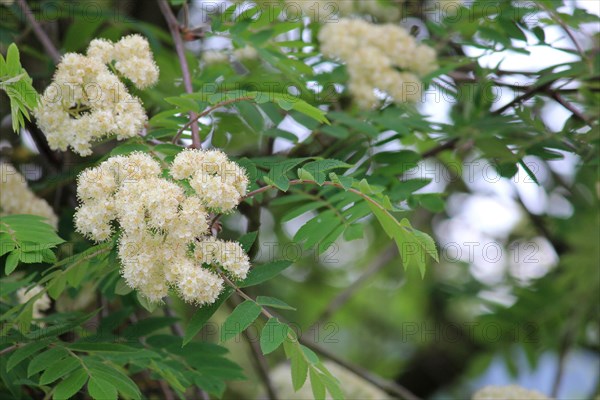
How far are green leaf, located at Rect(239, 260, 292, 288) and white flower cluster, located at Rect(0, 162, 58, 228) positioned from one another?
0.81 m

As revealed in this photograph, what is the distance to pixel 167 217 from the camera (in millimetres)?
1475

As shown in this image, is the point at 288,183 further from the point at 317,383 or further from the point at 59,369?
the point at 59,369

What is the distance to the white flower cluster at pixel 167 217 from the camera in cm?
150

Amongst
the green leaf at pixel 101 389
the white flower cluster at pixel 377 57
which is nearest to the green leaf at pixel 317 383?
the green leaf at pixel 101 389

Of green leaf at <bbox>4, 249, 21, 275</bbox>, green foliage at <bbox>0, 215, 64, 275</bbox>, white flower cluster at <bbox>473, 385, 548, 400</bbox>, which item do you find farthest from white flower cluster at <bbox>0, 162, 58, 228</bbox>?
white flower cluster at <bbox>473, 385, 548, 400</bbox>

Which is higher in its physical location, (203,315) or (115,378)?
(203,315)

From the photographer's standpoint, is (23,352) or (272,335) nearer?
(272,335)

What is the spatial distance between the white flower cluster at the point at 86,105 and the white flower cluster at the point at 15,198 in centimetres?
50

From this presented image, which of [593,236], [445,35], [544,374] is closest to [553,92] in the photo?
[445,35]

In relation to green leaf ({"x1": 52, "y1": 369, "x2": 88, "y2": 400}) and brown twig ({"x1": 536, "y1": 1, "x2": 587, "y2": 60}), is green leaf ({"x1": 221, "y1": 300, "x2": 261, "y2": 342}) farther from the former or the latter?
brown twig ({"x1": 536, "y1": 1, "x2": 587, "y2": 60})

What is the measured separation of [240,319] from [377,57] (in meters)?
1.24

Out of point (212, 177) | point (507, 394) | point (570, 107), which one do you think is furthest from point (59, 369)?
point (570, 107)

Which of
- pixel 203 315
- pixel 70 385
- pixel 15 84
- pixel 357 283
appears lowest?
pixel 357 283

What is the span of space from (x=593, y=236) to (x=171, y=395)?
6.66 feet
